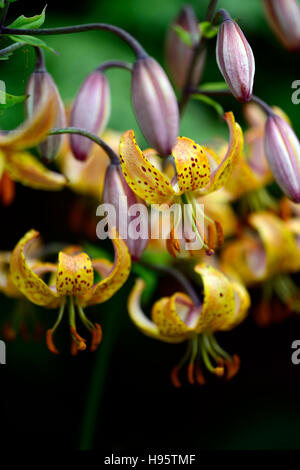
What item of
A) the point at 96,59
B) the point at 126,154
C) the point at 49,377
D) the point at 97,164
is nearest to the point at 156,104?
the point at 126,154

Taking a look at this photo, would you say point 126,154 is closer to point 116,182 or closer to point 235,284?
point 116,182

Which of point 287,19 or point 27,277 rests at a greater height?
point 287,19

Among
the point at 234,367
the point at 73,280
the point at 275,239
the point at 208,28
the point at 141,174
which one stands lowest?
the point at 234,367

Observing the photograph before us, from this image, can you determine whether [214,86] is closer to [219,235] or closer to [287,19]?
[287,19]

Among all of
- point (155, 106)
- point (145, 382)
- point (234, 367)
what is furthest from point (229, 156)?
point (145, 382)

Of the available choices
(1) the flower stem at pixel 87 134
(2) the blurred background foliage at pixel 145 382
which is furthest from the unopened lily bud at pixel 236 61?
(2) the blurred background foliage at pixel 145 382

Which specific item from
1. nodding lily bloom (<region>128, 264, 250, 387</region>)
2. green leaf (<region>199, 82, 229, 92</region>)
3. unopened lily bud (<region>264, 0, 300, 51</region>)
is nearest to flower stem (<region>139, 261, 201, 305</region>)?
nodding lily bloom (<region>128, 264, 250, 387</region>)
